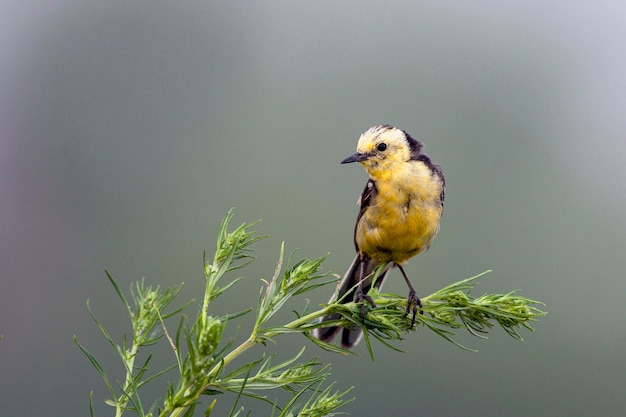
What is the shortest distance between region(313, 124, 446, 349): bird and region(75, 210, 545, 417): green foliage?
2.02m

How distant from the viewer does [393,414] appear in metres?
18.3

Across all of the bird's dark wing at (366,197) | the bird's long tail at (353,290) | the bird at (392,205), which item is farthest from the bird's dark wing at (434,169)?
the bird's long tail at (353,290)

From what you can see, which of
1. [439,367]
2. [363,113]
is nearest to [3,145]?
[363,113]

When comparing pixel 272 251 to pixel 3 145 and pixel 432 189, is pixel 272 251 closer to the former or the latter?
pixel 432 189

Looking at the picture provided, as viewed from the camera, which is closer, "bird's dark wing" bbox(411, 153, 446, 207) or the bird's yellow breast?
the bird's yellow breast

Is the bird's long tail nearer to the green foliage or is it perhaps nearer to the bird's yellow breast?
the bird's yellow breast

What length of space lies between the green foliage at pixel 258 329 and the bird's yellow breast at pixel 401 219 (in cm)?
211

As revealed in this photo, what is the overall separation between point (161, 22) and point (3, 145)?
26386mm

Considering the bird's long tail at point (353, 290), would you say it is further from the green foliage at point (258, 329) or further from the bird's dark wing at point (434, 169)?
the green foliage at point (258, 329)

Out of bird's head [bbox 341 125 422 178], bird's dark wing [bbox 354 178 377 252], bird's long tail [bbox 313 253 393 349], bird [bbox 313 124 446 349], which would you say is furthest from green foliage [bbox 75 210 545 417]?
bird's head [bbox 341 125 422 178]

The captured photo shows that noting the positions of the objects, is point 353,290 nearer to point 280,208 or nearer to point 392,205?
point 392,205

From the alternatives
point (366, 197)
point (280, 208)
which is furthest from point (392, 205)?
point (280, 208)

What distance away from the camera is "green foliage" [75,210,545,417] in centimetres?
153

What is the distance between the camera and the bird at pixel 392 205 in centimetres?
444
